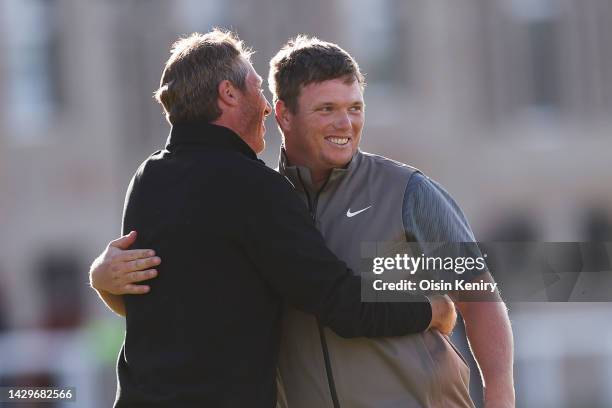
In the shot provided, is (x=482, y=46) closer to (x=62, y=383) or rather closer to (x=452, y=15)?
(x=452, y=15)

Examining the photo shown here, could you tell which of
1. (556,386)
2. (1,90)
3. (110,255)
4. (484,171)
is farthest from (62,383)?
(484,171)

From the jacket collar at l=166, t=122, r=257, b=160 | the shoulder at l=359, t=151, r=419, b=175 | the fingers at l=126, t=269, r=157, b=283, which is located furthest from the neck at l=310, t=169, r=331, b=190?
the fingers at l=126, t=269, r=157, b=283

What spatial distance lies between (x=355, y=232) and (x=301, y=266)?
0.29 meters

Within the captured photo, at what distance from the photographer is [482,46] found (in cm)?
2297

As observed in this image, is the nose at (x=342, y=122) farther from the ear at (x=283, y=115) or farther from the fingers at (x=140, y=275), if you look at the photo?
the fingers at (x=140, y=275)

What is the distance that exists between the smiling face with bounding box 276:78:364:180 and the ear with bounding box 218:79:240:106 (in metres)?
0.25

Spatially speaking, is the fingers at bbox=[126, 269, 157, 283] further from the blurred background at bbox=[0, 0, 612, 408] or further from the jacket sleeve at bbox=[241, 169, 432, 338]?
the blurred background at bbox=[0, 0, 612, 408]

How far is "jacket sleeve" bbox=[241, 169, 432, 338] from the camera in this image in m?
4.14

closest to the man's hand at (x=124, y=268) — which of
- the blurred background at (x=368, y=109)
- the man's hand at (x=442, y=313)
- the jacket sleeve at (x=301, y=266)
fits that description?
the jacket sleeve at (x=301, y=266)

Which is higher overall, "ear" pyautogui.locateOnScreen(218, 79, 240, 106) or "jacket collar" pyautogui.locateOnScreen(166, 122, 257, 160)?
"ear" pyautogui.locateOnScreen(218, 79, 240, 106)

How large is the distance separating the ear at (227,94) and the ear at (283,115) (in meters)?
0.24

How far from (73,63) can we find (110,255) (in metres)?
18.0

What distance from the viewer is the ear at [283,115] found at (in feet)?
15.1

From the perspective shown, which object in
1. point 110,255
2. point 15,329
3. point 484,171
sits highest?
point 110,255
